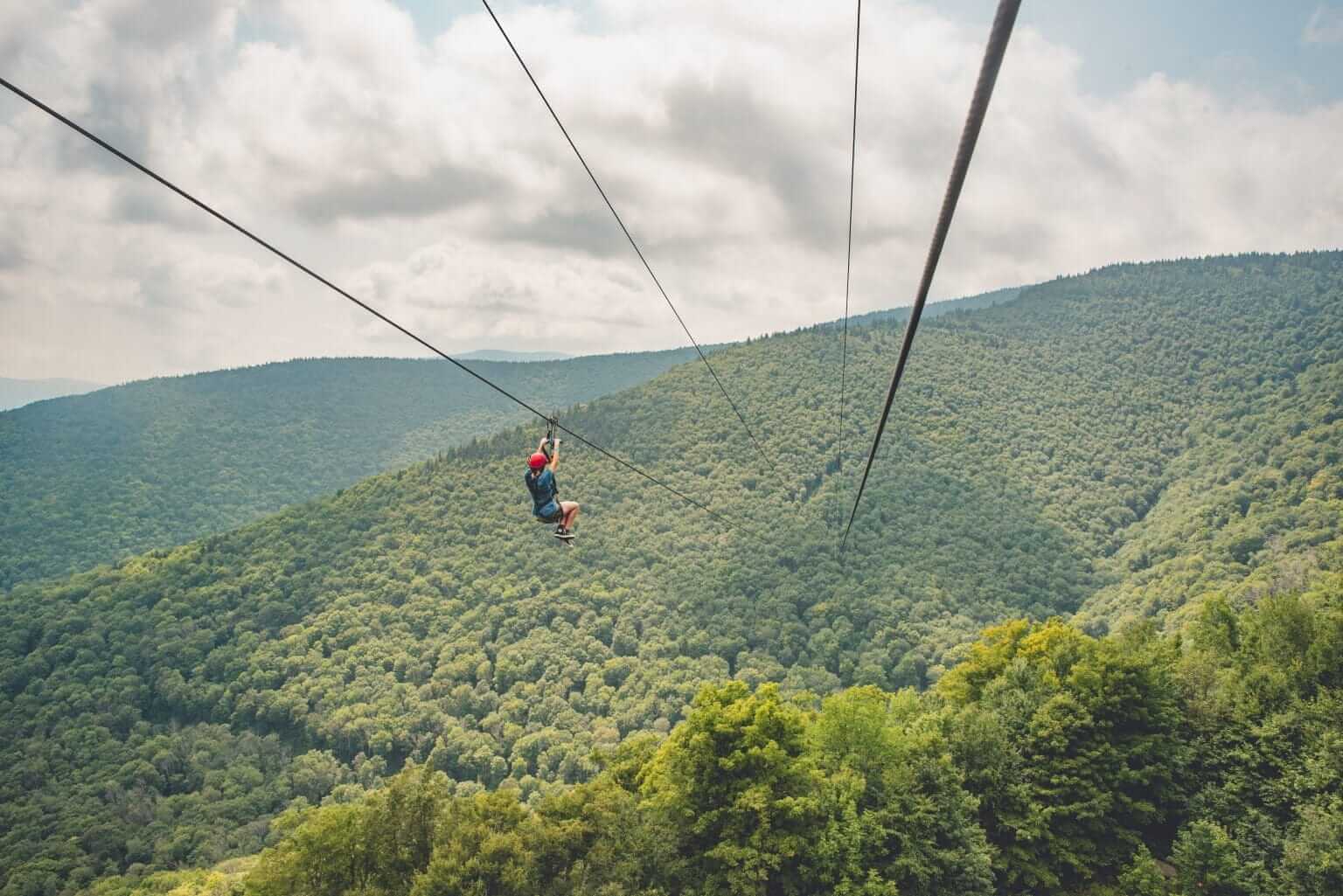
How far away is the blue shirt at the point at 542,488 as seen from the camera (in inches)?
525

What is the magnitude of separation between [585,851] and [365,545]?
103 m

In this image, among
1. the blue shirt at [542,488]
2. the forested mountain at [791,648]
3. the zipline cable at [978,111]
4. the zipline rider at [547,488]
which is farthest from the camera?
the forested mountain at [791,648]

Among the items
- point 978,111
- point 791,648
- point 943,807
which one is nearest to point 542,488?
point 978,111

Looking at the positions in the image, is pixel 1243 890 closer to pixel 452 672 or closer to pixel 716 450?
pixel 452 672

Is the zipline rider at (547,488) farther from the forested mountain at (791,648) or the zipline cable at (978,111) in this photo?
the forested mountain at (791,648)

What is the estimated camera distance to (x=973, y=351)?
6855 inches

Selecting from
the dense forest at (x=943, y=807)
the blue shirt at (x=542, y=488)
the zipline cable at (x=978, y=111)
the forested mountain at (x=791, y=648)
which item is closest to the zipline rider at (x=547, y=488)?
the blue shirt at (x=542, y=488)

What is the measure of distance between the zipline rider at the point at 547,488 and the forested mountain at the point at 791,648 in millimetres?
11189

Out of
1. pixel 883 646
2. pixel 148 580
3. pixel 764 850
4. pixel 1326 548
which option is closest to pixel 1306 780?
pixel 764 850

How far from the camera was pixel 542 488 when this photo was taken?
13453 mm

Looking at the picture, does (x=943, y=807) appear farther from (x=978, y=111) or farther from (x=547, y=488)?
(x=978, y=111)

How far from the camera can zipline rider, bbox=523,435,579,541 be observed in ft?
43.2

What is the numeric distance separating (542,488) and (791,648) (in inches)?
3427

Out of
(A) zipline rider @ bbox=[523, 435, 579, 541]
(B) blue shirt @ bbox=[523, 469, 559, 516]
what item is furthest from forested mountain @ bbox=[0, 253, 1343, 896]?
(B) blue shirt @ bbox=[523, 469, 559, 516]
